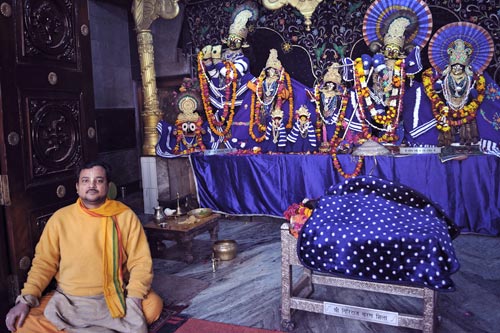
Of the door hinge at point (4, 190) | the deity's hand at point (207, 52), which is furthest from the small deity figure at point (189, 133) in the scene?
the door hinge at point (4, 190)

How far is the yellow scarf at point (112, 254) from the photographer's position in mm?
2867

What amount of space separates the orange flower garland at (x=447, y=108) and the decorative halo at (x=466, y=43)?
0.17m

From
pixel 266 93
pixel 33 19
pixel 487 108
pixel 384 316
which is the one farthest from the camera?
pixel 266 93

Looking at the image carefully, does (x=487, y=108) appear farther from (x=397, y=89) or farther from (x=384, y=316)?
(x=384, y=316)

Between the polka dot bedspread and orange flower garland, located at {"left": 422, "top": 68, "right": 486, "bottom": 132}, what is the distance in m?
3.23

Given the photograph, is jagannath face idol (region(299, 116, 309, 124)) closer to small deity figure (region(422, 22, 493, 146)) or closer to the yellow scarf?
small deity figure (region(422, 22, 493, 146))

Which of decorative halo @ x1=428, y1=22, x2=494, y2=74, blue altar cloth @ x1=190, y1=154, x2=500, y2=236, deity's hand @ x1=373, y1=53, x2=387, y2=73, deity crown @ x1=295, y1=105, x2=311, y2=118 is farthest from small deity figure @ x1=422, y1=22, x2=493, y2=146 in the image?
deity crown @ x1=295, y1=105, x2=311, y2=118

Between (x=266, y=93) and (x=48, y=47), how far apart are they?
408cm

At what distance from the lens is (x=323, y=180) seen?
581 cm

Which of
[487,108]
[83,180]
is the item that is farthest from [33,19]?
[487,108]

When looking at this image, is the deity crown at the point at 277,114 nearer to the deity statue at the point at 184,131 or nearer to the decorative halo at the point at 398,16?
the deity statue at the point at 184,131

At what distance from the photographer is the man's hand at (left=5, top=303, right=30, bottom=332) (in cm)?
260

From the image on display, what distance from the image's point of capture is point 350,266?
2807mm

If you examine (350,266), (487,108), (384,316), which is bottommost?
(384,316)
